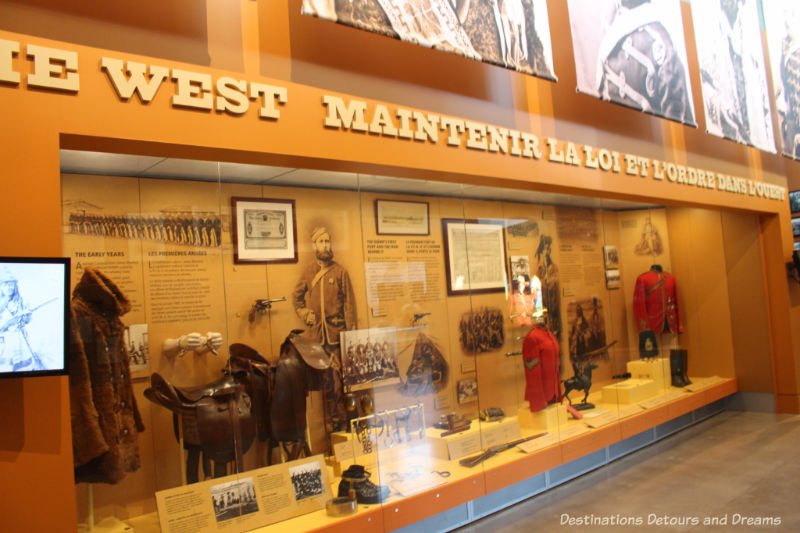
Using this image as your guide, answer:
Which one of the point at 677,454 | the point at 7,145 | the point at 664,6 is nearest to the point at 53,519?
the point at 7,145

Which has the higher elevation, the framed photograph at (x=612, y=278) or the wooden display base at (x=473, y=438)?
the framed photograph at (x=612, y=278)

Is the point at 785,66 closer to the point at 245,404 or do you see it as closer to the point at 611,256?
the point at 611,256

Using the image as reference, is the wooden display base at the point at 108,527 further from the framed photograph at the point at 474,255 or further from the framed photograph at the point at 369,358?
the framed photograph at the point at 474,255

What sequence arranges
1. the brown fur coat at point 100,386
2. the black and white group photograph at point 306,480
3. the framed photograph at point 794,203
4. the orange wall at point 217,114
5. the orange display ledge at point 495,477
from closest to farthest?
the orange wall at point 217,114 → the brown fur coat at point 100,386 → the black and white group photograph at point 306,480 → the orange display ledge at point 495,477 → the framed photograph at point 794,203

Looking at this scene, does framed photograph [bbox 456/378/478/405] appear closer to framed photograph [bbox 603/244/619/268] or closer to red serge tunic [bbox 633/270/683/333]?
framed photograph [bbox 603/244/619/268]

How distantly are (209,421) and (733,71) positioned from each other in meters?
6.44

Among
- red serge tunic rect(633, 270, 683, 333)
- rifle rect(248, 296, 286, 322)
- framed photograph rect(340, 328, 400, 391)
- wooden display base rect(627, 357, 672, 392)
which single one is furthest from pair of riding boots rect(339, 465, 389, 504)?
red serge tunic rect(633, 270, 683, 333)

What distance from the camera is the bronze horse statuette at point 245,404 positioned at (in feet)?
10.1

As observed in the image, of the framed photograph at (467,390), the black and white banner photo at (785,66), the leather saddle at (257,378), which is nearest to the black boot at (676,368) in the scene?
the black and white banner photo at (785,66)

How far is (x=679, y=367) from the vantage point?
6859mm

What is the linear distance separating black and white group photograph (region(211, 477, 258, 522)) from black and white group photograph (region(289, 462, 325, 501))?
26 centimetres

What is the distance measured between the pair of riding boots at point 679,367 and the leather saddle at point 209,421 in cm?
531

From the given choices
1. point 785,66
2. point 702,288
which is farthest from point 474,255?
point 785,66

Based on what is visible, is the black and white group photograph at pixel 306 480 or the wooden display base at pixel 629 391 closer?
the black and white group photograph at pixel 306 480
